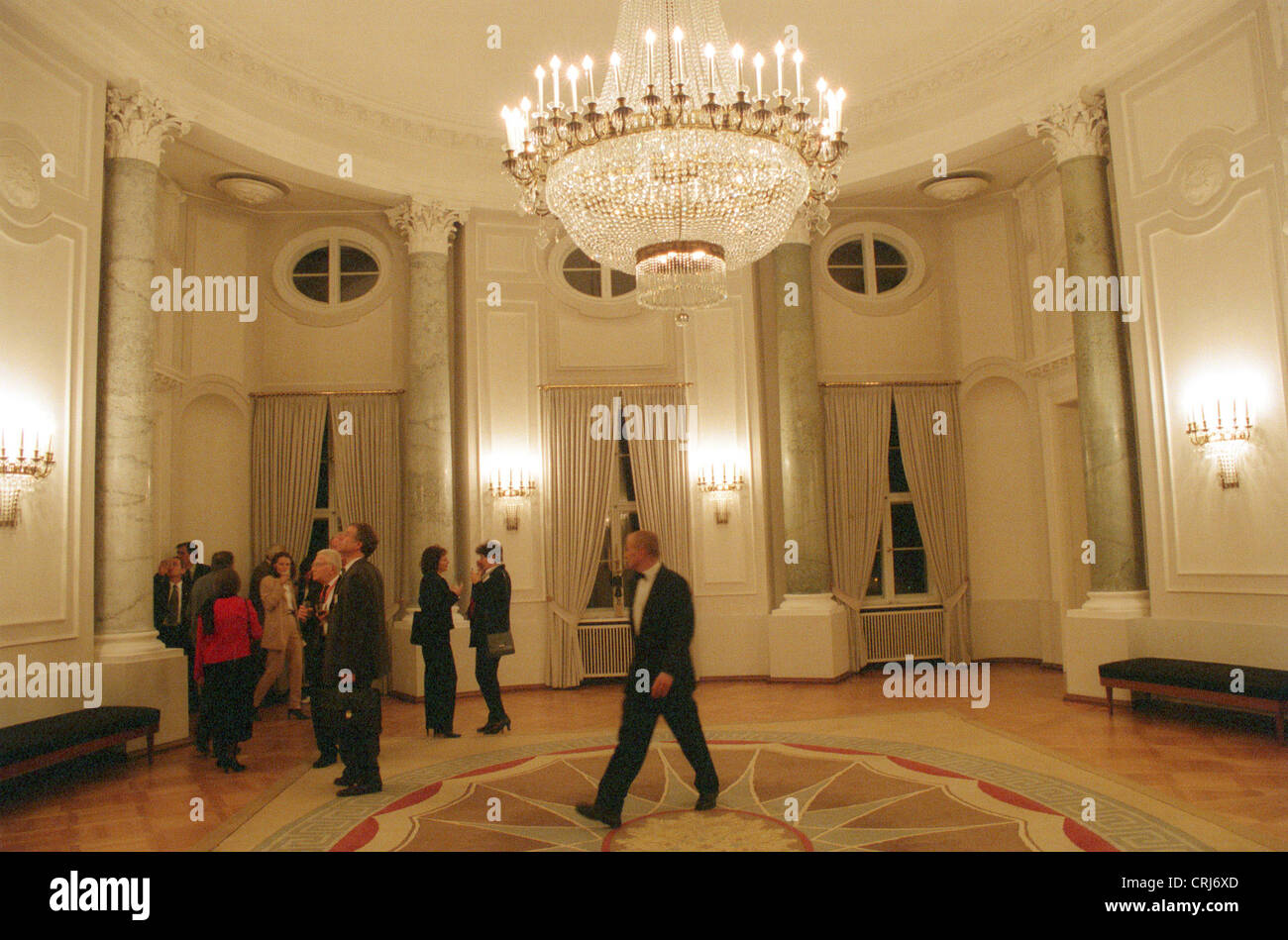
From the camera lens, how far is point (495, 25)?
25.0 ft

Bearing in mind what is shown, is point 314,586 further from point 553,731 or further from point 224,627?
point 553,731

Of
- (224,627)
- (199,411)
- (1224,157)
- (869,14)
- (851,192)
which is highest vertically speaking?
(869,14)

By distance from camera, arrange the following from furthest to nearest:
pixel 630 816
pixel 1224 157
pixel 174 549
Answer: pixel 174 549 → pixel 1224 157 → pixel 630 816

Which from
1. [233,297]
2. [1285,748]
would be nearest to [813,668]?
[1285,748]

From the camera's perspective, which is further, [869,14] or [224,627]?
[869,14]

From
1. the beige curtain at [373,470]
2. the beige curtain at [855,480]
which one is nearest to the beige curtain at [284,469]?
the beige curtain at [373,470]

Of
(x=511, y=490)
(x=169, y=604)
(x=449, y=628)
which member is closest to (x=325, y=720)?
(x=449, y=628)

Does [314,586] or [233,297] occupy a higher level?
[233,297]

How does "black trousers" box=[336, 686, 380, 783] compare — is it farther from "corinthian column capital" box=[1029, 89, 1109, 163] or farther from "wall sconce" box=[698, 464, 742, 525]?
"corinthian column capital" box=[1029, 89, 1109, 163]

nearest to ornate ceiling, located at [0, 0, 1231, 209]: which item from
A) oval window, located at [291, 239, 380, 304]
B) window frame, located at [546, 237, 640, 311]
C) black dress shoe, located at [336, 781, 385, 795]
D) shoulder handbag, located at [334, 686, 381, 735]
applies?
oval window, located at [291, 239, 380, 304]

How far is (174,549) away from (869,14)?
8078 mm

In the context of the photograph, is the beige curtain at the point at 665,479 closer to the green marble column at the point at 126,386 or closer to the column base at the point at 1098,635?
the column base at the point at 1098,635

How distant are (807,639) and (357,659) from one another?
5408 millimetres
